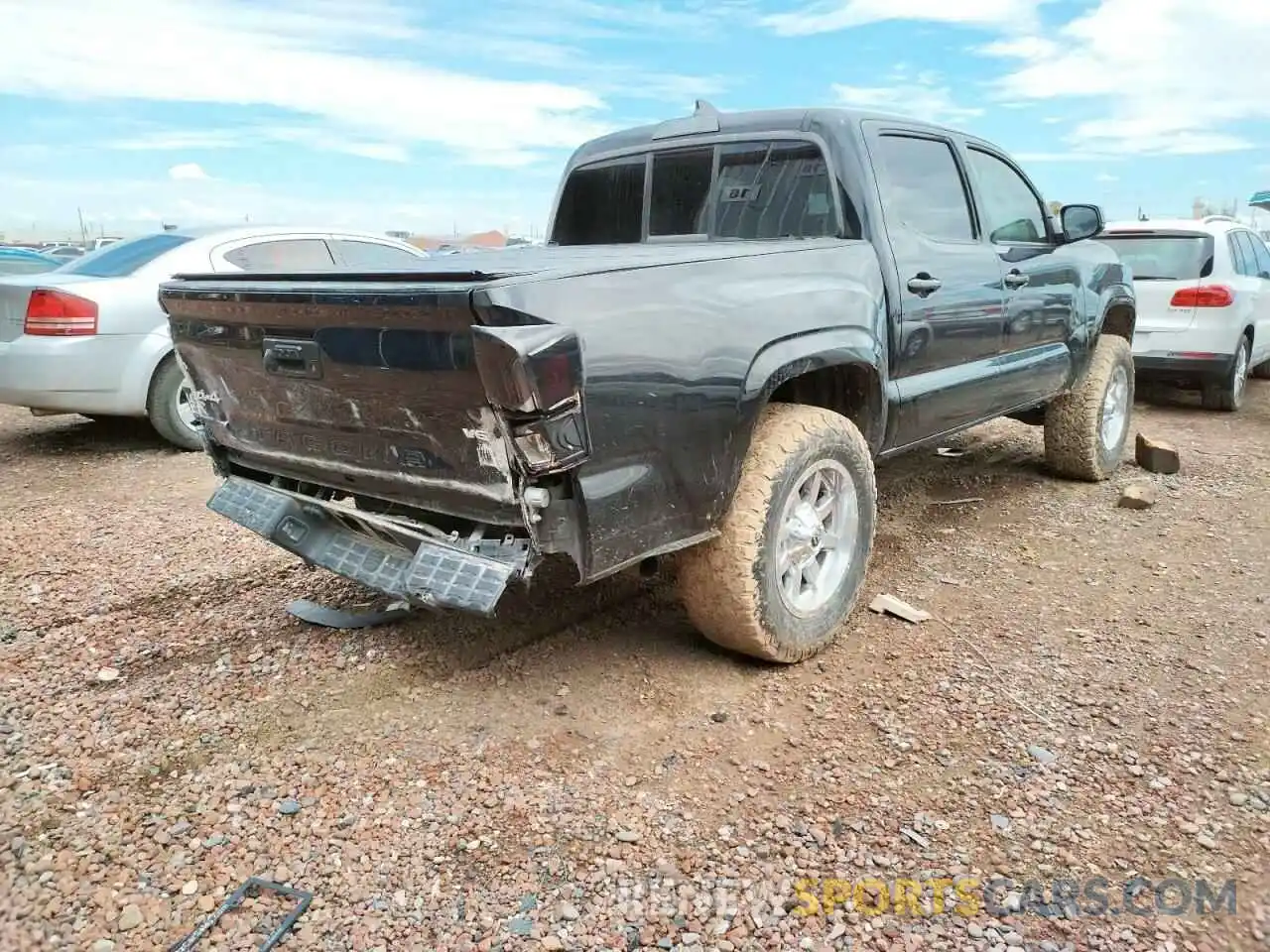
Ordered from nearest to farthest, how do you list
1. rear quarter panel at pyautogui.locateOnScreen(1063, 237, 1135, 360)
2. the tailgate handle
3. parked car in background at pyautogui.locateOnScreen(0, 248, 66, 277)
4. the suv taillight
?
the tailgate handle
rear quarter panel at pyautogui.locateOnScreen(1063, 237, 1135, 360)
the suv taillight
parked car in background at pyautogui.locateOnScreen(0, 248, 66, 277)

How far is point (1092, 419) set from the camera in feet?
18.1

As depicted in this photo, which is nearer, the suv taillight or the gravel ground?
the gravel ground

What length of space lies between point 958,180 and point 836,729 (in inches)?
107

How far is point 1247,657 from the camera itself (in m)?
3.38

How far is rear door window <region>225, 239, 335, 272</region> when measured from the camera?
6531 mm

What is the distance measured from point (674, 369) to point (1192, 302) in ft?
22.7

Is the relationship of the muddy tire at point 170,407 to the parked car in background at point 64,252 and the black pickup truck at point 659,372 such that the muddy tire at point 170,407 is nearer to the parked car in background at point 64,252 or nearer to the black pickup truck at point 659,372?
the black pickup truck at point 659,372

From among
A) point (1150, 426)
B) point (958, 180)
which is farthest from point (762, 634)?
point (1150, 426)

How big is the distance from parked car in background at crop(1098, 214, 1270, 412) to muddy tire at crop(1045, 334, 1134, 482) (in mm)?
2420

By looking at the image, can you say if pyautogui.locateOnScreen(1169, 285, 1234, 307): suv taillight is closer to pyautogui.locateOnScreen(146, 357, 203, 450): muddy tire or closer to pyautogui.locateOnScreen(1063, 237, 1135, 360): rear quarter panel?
pyautogui.locateOnScreen(1063, 237, 1135, 360): rear quarter panel

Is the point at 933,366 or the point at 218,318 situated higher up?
the point at 218,318

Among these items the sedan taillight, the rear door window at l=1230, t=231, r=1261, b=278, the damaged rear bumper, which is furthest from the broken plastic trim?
the rear door window at l=1230, t=231, r=1261, b=278

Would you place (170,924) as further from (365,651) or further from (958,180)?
(958,180)

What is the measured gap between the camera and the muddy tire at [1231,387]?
797cm
